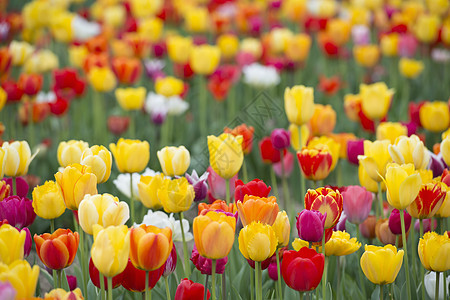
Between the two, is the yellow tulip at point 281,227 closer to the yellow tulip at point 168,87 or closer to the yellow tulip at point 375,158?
the yellow tulip at point 375,158

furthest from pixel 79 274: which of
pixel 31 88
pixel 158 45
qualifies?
pixel 158 45

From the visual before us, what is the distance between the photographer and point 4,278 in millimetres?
1119

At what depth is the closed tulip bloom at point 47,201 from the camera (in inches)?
61.7

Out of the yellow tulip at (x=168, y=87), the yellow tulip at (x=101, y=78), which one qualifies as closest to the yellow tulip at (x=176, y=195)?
the yellow tulip at (x=168, y=87)

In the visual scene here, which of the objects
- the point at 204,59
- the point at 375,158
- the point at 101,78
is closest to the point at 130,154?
the point at 375,158

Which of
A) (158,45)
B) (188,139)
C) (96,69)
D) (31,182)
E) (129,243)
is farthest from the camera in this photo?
(158,45)

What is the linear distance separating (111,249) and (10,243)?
245 millimetres

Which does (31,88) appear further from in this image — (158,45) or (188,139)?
(158,45)

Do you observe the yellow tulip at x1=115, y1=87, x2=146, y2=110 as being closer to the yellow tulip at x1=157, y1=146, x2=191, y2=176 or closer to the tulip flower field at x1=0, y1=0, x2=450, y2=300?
the tulip flower field at x1=0, y1=0, x2=450, y2=300

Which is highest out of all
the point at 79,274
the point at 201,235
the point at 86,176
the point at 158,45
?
the point at 158,45

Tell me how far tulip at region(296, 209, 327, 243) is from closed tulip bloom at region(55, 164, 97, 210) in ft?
1.87

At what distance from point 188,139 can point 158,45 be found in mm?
983

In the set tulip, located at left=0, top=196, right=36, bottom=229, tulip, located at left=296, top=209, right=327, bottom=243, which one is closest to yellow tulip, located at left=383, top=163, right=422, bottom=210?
tulip, located at left=296, top=209, right=327, bottom=243

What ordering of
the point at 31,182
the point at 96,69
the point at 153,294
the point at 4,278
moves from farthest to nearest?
the point at 96,69
the point at 31,182
the point at 153,294
the point at 4,278
